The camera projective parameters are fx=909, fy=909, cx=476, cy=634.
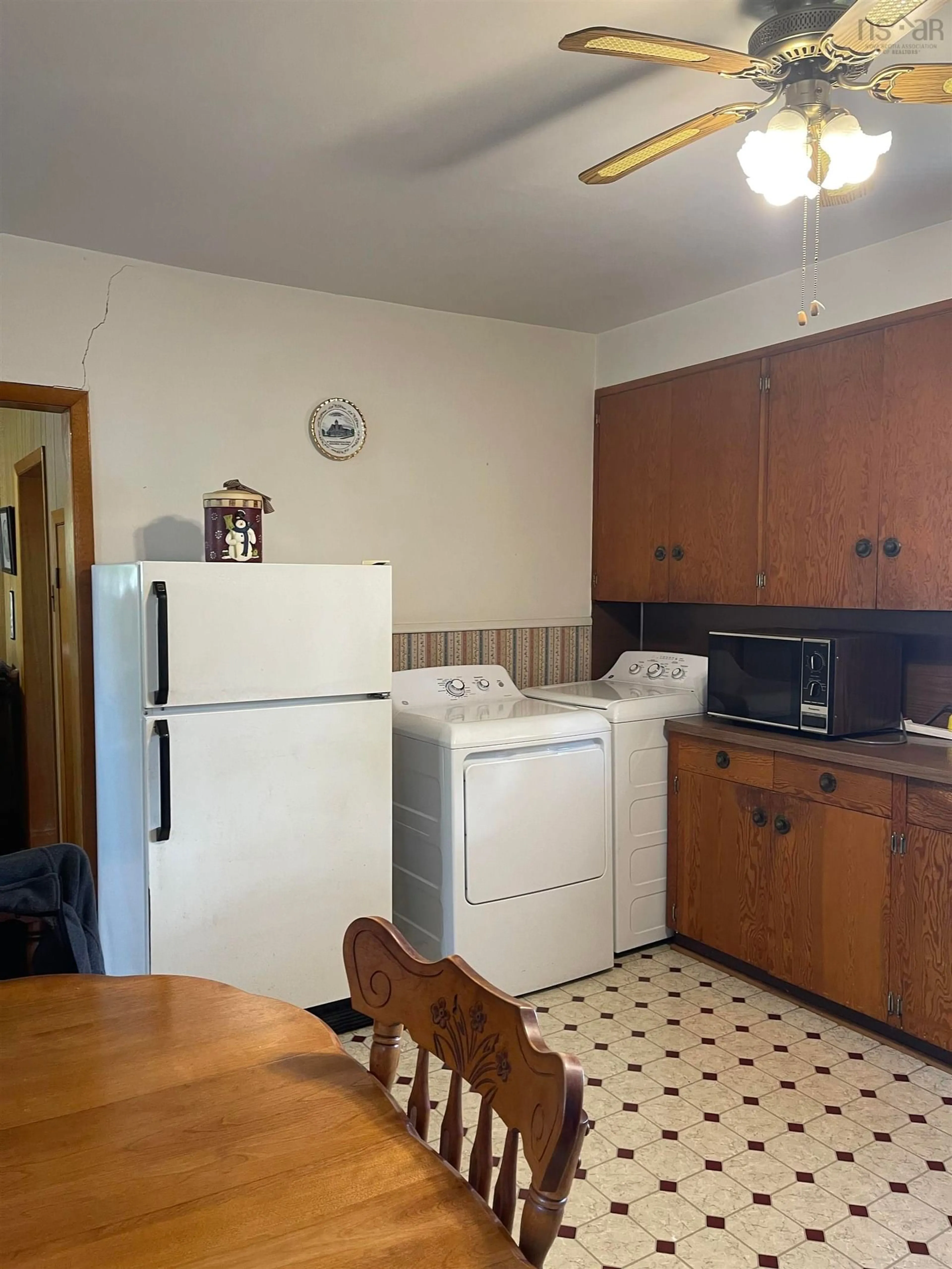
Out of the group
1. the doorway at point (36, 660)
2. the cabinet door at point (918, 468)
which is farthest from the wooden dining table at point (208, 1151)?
the doorway at point (36, 660)

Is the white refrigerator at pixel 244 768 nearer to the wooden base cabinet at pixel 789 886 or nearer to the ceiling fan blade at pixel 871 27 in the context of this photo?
the wooden base cabinet at pixel 789 886

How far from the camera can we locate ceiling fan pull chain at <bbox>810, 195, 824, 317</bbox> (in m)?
2.65

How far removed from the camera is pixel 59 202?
2.55 m

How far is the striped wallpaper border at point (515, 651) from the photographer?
144 inches

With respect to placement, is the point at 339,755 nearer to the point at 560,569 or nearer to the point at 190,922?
the point at 190,922

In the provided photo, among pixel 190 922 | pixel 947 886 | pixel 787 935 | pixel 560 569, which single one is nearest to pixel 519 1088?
pixel 190 922

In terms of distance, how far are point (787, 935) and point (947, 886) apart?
60cm

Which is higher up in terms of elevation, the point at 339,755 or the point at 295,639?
the point at 295,639

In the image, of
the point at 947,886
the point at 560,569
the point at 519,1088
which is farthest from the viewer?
the point at 560,569

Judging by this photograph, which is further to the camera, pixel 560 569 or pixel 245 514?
pixel 560 569

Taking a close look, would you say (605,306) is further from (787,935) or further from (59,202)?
(787,935)

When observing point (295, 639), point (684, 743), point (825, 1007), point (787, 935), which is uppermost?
point (295, 639)

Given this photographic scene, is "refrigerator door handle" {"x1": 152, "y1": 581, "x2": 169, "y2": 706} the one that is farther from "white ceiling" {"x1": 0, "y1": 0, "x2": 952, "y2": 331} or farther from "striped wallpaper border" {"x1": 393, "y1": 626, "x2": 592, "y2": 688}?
"striped wallpaper border" {"x1": 393, "y1": 626, "x2": 592, "y2": 688}

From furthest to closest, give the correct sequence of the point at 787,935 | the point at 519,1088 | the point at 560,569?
the point at 560,569
the point at 787,935
the point at 519,1088
